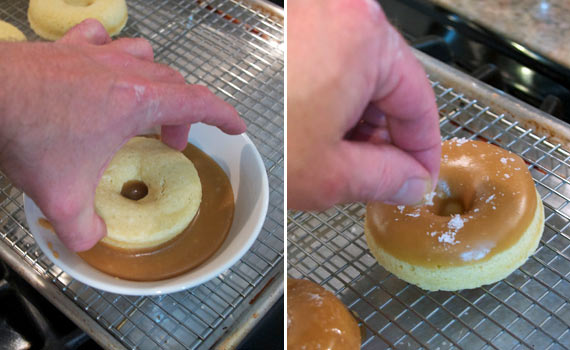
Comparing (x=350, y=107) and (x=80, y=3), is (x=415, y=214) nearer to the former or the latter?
(x=350, y=107)

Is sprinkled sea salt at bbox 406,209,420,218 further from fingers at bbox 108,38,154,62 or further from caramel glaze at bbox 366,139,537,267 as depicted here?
fingers at bbox 108,38,154,62

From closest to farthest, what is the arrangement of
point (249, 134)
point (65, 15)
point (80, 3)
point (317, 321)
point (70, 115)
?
point (70, 115)
point (317, 321)
point (249, 134)
point (65, 15)
point (80, 3)

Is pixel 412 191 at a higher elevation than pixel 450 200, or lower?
higher

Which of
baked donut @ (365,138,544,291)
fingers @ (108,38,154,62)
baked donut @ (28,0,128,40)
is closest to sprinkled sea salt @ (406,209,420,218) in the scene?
baked donut @ (365,138,544,291)

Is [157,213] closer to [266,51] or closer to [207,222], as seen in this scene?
[207,222]

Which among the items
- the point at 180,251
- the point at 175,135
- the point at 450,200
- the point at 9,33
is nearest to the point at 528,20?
the point at 450,200

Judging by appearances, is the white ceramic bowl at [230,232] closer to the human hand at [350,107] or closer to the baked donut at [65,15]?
the human hand at [350,107]

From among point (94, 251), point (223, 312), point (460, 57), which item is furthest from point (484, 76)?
point (94, 251)

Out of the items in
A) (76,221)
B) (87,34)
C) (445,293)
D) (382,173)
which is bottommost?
(445,293)
